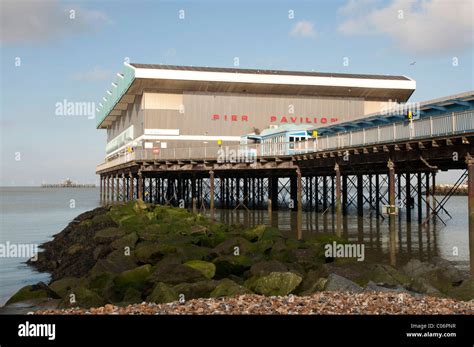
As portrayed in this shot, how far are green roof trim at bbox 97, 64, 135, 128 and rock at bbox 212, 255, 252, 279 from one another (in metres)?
45.9

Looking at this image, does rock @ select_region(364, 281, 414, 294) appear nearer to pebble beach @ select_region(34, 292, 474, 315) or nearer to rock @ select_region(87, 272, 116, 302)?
pebble beach @ select_region(34, 292, 474, 315)

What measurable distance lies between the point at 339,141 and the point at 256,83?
33.3 meters

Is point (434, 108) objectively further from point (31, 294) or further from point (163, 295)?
point (31, 294)

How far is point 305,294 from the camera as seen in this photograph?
1170 centimetres

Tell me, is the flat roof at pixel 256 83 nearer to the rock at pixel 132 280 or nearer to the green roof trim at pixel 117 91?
the green roof trim at pixel 117 91

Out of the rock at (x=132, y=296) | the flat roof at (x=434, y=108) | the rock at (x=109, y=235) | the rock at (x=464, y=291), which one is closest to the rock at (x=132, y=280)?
the rock at (x=132, y=296)

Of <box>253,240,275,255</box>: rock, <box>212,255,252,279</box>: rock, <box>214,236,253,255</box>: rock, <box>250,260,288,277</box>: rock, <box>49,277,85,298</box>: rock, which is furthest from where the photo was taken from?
<box>253,240,275,255</box>: rock

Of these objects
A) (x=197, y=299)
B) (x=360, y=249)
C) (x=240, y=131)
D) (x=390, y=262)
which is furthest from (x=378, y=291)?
(x=240, y=131)

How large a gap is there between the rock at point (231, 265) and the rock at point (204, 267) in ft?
1.20

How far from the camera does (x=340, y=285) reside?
1191cm

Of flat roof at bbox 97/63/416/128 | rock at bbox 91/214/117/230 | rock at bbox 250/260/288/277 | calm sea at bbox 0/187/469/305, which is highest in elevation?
flat roof at bbox 97/63/416/128

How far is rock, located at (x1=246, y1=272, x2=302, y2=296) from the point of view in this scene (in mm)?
11828

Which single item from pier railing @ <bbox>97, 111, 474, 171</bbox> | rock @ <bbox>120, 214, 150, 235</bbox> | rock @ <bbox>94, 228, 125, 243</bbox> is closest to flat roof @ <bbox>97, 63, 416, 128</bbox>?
pier railing @ <bbox>97, 111, 474, 171</bbox>

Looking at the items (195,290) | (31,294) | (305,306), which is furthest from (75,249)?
(305,306)
